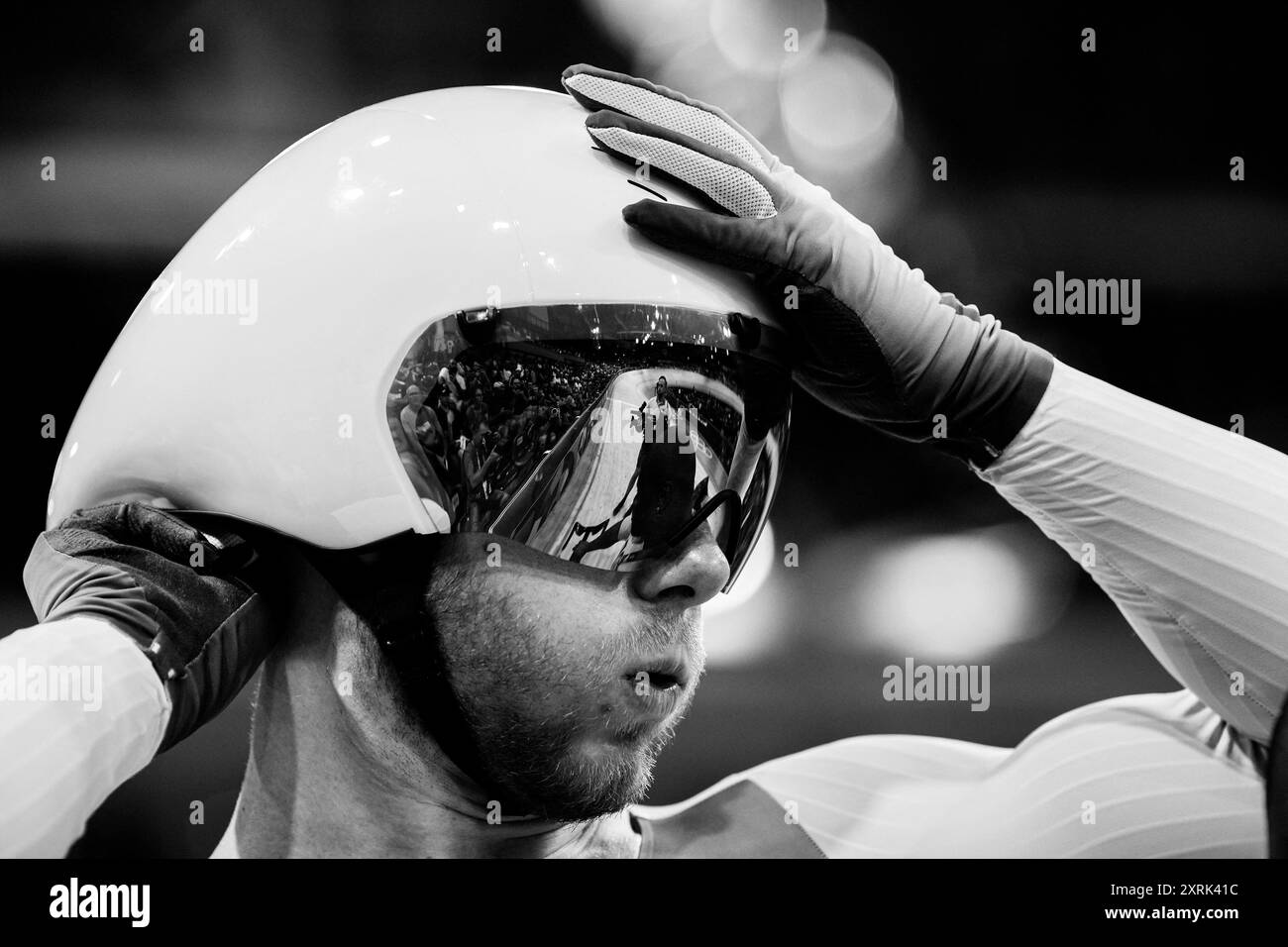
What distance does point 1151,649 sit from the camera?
1213mm

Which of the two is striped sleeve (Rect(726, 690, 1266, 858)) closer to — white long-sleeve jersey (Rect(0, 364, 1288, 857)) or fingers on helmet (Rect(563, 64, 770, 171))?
white long-sleeve jersey (Rect(0, 364, 1288, 857))

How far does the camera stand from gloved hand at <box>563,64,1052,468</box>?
1.05m

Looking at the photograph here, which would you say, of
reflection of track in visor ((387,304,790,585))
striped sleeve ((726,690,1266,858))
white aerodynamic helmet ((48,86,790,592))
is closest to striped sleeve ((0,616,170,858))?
white aerodynamic helmet ((48,86,790,592))

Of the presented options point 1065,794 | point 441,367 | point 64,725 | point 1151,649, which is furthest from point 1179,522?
point 64,725

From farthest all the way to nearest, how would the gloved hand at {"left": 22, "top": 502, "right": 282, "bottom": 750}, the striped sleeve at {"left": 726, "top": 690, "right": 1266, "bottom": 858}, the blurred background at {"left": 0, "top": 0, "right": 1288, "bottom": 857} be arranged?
the blurred background at {"left": 0, "top": 0, "right": 1288, "bottom": 857} < the striped sleeve at {"left": 726, "top": 690, "right": 1266, "bottom": 858} < the gloved hand at {"left": 22, "top": 502, "right": 282, "bottom": 750}

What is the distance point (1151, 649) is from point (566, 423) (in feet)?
2.21

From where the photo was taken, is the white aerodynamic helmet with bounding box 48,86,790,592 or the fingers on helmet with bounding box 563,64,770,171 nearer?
the white aerodynamic helmet with bounding box 48,86,790,592

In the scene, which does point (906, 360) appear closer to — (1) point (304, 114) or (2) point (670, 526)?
(2) point (670, 526)

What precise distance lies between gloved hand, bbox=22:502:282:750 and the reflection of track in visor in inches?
8.0

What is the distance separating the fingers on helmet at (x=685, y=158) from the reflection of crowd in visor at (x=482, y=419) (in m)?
0.21

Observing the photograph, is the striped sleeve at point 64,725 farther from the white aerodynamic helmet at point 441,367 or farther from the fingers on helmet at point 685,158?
the fingers on helmet at point 685,158

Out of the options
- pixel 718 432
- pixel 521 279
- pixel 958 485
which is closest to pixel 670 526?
pixel 718 432

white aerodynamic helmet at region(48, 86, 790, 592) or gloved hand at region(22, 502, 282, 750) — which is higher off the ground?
white aerodynamic helmet at region(48, 86, 790, 592)

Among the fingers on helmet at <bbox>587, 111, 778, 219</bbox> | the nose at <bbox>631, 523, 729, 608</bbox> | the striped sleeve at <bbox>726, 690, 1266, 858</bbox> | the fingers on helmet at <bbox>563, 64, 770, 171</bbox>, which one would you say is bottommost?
the striped sleeve at <bbox>726, 690, 1266, 858</bbox>
